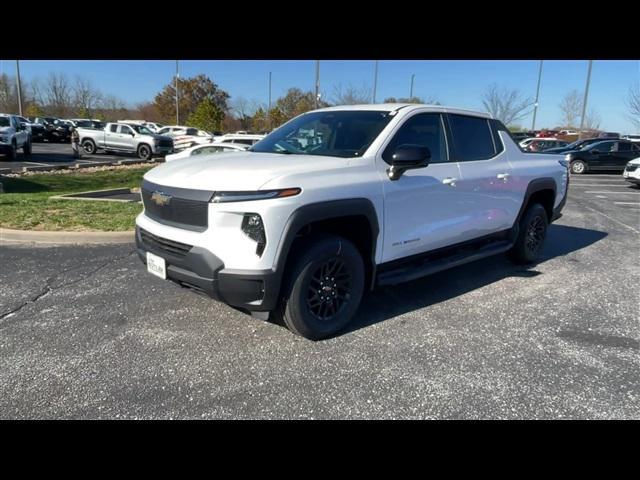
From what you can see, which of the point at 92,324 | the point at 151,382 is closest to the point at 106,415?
the point at 151,382

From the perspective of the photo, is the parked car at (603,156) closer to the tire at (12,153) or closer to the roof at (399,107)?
the roof at (399,107)

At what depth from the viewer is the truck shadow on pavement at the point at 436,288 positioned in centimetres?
399

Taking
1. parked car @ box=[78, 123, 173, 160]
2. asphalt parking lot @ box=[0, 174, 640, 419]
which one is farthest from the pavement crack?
parked car @ box=[78, 123, 173, 160]

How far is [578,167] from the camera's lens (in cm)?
1944

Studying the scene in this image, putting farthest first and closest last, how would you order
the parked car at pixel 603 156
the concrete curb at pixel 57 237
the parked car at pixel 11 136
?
1. the parked car at pixel 603 156
2. the parked car at pixel 11 136
3. the concrete curb at pixel 57 237

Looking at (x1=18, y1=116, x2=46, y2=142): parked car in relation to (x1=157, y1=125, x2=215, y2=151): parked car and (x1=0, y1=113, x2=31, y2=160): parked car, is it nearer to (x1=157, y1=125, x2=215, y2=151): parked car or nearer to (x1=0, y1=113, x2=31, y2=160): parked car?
(x1=157, y1=125, x2=215, y2=151): parked car

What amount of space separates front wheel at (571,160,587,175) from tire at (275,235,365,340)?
19.6 metres

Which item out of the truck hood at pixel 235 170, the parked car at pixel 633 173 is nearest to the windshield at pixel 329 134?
the truck hood at pixel 235 170

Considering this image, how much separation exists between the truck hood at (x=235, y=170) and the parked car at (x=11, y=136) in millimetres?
17441

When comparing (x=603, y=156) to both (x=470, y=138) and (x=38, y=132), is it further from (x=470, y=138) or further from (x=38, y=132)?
(x=38, y=132)

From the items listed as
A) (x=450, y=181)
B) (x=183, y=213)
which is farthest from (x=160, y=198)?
(x=450, y=181)

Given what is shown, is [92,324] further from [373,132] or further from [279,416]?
[373,132]

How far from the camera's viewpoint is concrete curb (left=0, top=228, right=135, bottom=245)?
19.0 ft
